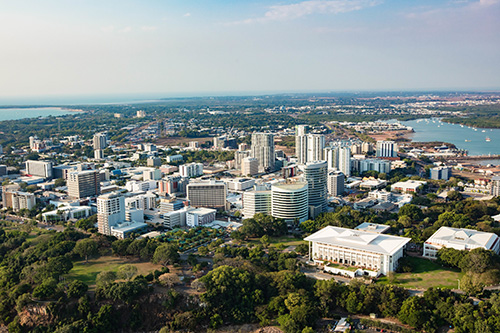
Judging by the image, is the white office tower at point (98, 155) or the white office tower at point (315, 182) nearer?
the white office tower at point (315, 182)

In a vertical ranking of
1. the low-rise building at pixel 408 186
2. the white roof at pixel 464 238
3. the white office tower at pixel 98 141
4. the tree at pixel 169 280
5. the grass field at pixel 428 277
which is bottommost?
the grass field at pixel 428 277

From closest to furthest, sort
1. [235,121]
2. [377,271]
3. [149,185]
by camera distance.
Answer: [377,271]
[149,185]
[235,121]

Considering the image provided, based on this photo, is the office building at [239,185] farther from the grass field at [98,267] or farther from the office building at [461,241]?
the office building at [461,241]

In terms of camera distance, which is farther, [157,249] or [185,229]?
[185,229]

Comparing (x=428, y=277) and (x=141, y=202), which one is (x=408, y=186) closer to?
(x=428, y=277)

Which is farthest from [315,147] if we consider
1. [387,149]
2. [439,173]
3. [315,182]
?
[315,182]

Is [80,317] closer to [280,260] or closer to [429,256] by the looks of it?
[280,260]

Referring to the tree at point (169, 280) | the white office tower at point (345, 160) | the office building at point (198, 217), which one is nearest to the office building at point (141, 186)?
the office building at point (198, 217)

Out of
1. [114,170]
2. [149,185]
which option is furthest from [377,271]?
[114,170]
